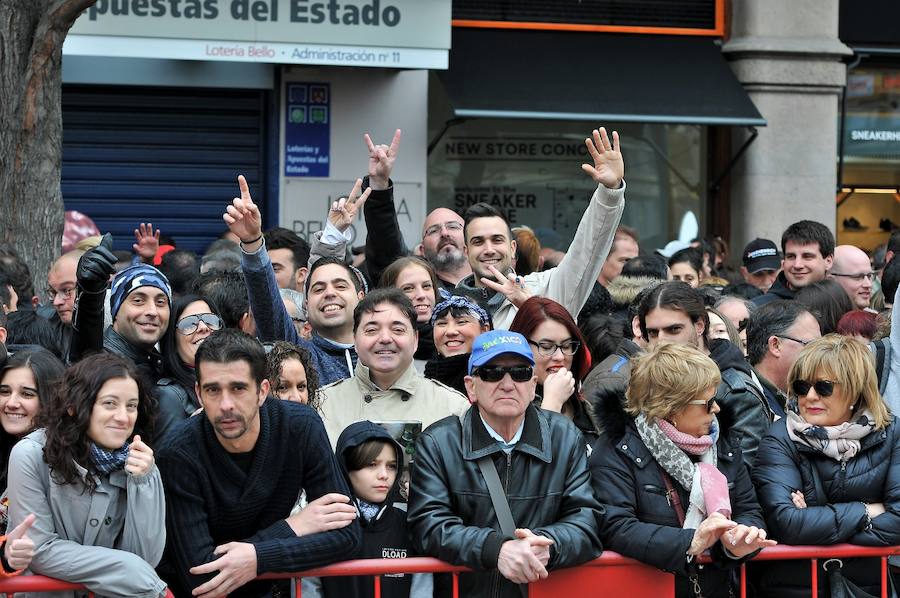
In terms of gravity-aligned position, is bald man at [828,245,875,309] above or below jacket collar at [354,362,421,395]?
above

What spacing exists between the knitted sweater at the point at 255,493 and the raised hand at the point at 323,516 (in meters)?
0.02

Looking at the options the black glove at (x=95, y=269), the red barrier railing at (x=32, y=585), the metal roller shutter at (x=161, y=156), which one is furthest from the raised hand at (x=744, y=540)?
the metal roller shutter at (x=161, y=156)

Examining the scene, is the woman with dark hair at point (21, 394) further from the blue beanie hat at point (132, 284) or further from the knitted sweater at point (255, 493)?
the blue beanie hat at point (132, 284)

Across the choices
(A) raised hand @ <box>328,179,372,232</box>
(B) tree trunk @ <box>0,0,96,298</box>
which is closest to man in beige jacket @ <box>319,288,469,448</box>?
(A) raised hand @ <box>328,179,372,232</box>

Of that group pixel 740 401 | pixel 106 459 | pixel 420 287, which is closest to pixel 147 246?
pixel 420 287

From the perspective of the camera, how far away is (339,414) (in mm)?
5598

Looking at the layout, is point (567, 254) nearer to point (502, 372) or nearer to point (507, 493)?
point (502, 372)

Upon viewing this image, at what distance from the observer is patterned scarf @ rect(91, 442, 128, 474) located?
181 inches

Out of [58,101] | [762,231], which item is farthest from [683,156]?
[58,101]

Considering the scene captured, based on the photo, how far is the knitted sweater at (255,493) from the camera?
4625mm

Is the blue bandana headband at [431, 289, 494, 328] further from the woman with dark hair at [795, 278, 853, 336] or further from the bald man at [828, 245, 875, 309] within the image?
the bald man at [828, 245, 875, 309]

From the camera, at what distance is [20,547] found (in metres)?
4.38

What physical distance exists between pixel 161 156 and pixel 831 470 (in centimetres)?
896

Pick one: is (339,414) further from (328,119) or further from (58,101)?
(328,119)
